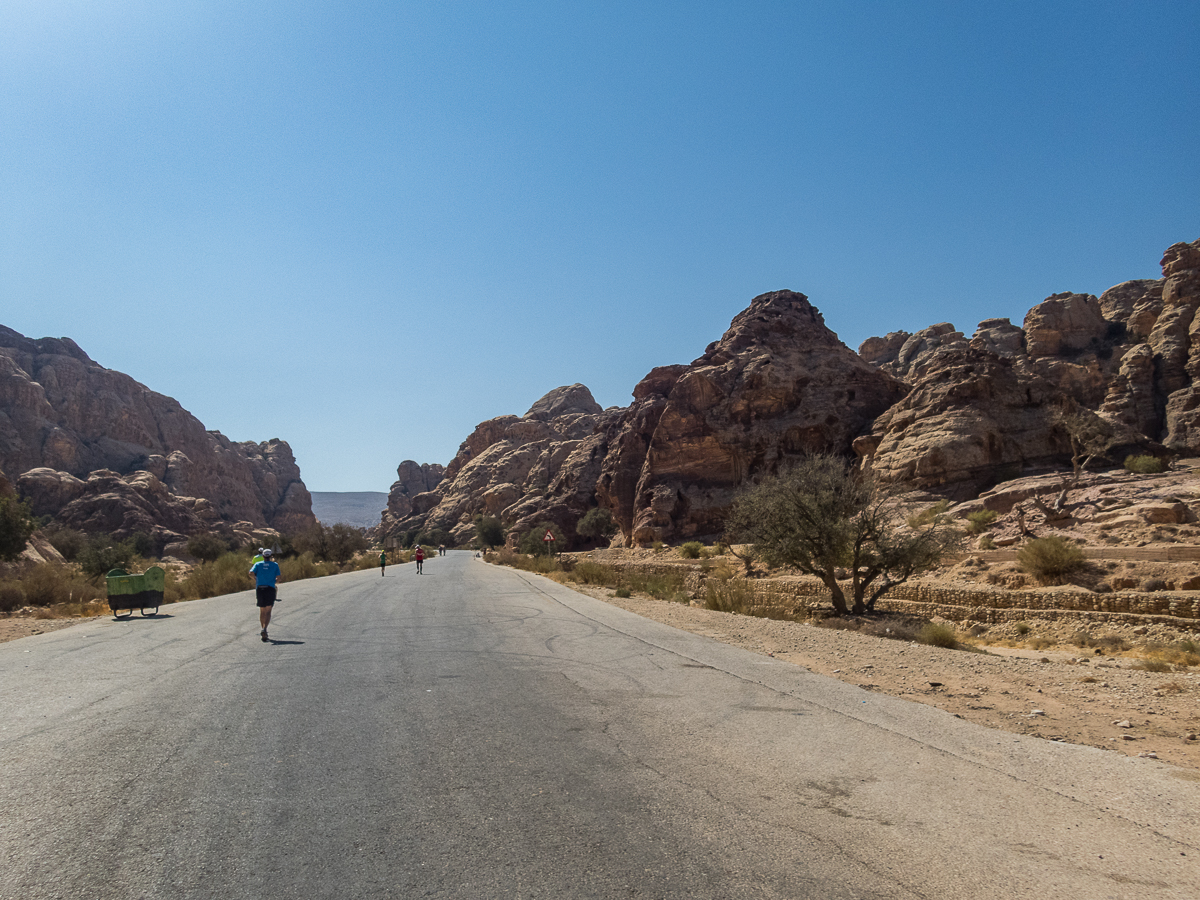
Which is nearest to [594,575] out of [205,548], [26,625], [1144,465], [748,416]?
[26,625]

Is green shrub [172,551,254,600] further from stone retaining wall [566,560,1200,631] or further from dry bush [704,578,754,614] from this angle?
stone retaining wall [566,560,1200,631]

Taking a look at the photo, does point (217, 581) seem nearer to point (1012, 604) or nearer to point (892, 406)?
point (1012, 604)

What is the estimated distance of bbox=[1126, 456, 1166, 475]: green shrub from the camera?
3231 cm

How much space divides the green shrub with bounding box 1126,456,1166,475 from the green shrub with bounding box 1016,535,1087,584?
55.0ft

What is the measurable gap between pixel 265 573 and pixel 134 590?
748cm

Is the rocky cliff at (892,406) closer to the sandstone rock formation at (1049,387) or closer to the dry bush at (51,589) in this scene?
the sandstone rock formation at (1049,387)

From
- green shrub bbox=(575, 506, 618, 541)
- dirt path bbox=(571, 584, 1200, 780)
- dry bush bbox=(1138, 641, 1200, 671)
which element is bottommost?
dry bush bbox=(1138, 641, 1200, 671)

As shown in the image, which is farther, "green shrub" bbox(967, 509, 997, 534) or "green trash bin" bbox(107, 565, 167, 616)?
"green shrub" bbox(967, 509, 997, 534)

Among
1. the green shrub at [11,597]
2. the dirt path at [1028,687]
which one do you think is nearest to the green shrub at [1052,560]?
the dirt path at [1028,687]

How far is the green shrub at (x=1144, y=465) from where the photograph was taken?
106 feet

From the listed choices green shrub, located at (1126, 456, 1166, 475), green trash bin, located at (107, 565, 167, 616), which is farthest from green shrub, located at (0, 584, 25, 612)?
green shrub, located at (1126, 456, 1166, 475)

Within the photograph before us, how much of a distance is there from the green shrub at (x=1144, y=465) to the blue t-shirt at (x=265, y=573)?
37.9 metres

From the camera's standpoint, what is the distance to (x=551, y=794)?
4.21m

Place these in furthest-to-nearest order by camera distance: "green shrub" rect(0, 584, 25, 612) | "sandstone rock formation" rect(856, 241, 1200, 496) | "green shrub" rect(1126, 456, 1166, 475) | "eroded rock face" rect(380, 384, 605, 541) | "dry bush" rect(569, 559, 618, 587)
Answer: "eroded rock face" rect(380, 384, 605, 541), "sandstone rock formation" rect(856, 241, 1200, 496), "dry bush" rect(569, 559, 618, 587), "green shrub" rect(1126, 456, 1166, 475), "green shrub" rect(0, 584, 25, 612)
